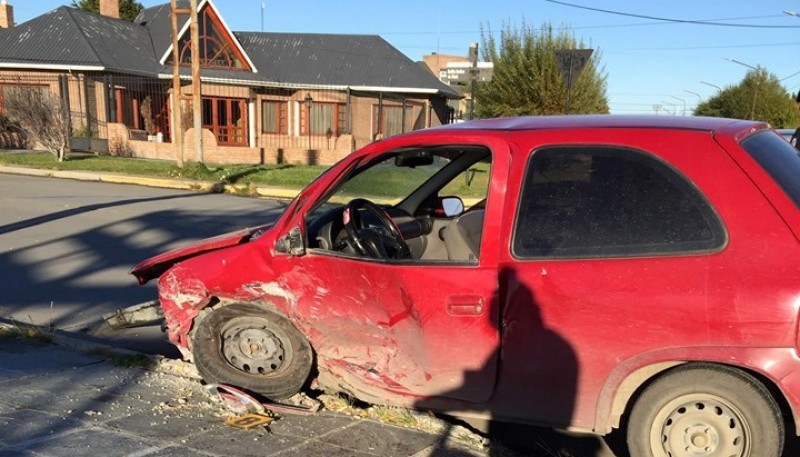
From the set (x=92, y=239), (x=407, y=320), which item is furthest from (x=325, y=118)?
(x=407, y=320)

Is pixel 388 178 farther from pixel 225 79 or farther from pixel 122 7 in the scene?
pixel 122 7

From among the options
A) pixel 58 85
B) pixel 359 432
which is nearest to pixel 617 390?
pixel 359 432

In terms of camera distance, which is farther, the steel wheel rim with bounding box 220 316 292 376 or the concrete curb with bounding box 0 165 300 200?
the concrete curb with bounding box 0 165 300 200

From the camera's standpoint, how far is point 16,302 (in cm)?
641

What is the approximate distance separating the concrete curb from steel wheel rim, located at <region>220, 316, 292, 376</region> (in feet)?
37.1

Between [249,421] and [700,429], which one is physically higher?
[700,429]

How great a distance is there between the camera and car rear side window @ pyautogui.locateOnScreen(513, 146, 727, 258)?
298 centimetres

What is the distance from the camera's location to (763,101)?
4931 centimetres

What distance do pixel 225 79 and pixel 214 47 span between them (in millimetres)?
2410

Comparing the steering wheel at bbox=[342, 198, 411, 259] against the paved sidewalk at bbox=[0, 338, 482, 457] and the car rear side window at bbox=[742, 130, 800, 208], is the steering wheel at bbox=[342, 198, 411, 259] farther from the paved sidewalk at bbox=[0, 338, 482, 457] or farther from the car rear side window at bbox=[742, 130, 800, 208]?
the car rear side window at bbox=[742, 130, 800, 208]

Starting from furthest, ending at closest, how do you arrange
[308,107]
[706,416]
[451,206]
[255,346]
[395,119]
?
[395,119] < [308,107] < [451,206] < [255,346] < [706,416]

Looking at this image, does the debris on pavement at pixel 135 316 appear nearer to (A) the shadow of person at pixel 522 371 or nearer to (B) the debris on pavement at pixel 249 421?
(B) the debris on pavement at pixel 249 421

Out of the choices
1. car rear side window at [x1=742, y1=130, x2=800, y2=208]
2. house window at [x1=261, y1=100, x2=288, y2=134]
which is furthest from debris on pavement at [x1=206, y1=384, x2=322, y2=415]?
house window at [x1=261, y1=100, x2=288, y2=134]

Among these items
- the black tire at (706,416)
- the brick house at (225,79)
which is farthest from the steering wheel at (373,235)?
the brick house at (225,79)
